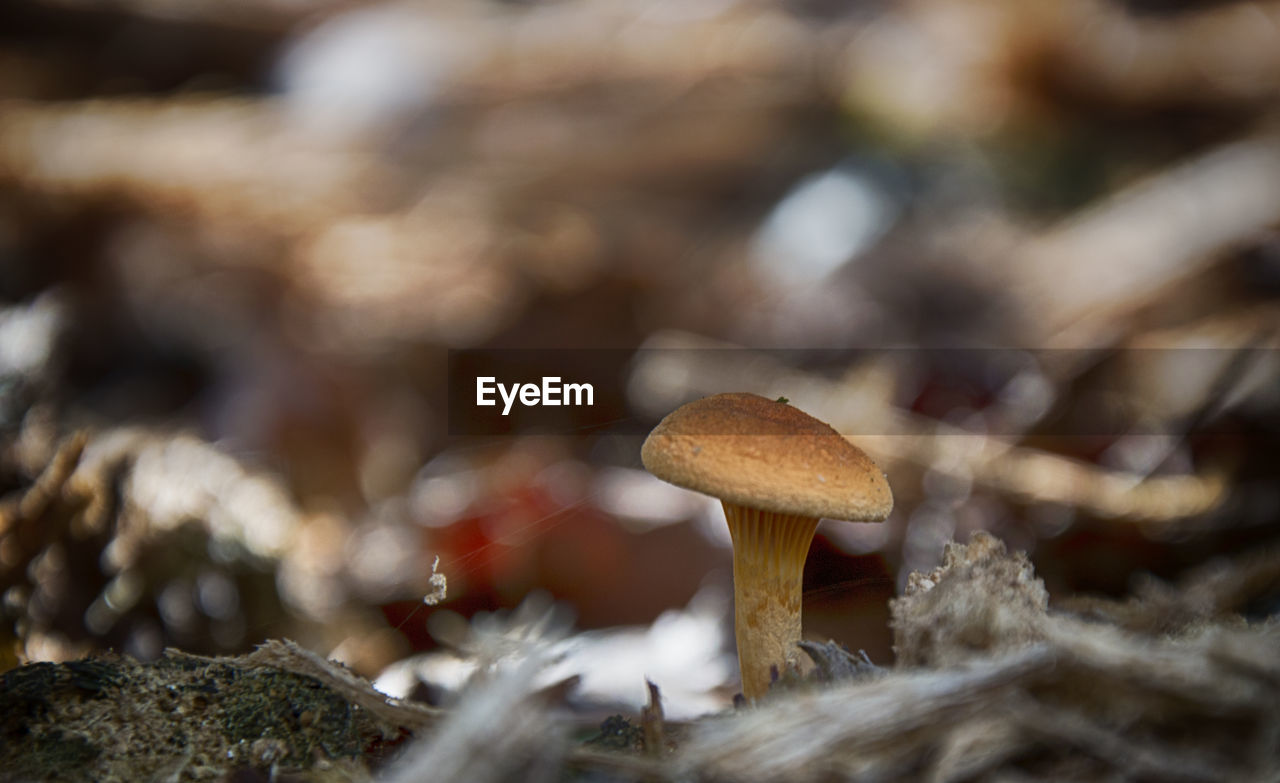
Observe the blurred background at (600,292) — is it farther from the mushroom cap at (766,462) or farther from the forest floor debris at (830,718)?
the forest floor debris at (830,718)

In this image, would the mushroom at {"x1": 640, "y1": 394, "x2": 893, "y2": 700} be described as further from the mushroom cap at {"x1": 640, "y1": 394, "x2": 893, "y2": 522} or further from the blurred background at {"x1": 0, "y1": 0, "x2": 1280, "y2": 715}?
the blurred background at {"x1": 0, "y1": 0, "x2": 1280, "y2": 715}

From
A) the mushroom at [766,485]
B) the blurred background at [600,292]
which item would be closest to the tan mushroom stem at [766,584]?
the mushroom at [766,485]

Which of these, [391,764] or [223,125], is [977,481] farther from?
[223,125]

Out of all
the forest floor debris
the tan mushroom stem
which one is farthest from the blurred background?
the forest floor debris

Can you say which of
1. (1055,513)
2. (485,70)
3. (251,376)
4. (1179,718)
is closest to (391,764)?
(1179,718)

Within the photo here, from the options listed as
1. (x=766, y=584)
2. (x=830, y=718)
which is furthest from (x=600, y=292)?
(x=830, y=718)
